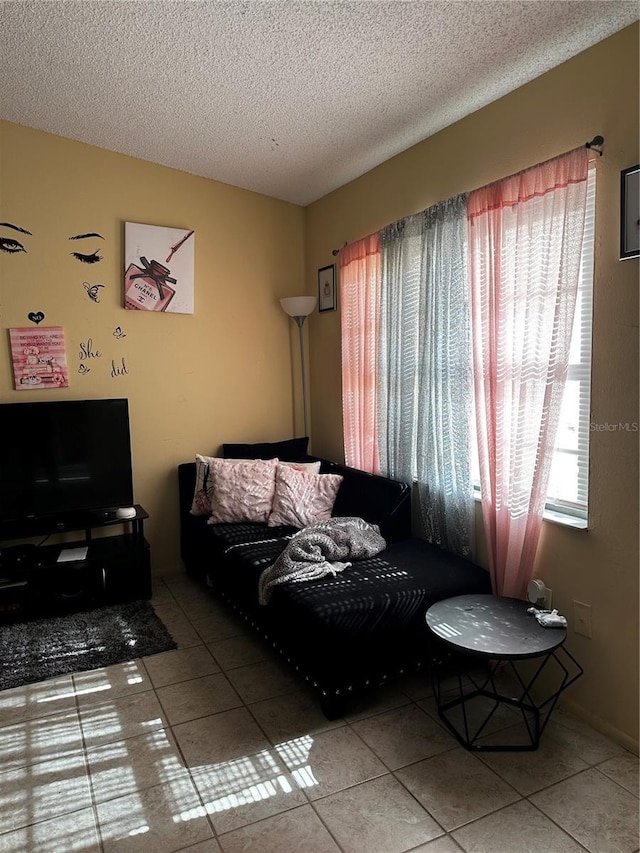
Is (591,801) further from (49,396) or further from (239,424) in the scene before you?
(49,396)

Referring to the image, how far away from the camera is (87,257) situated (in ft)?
12.3

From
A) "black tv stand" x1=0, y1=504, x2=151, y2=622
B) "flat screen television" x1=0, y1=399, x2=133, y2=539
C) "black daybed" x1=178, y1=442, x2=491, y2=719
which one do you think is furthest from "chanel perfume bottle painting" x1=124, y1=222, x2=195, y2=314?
"black daybed" x1=178, y1=442, x2=491, y2=719

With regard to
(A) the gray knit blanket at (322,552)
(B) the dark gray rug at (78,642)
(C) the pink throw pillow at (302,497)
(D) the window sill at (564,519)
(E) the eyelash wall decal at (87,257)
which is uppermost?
(E) the eyelash wall decal at (87,257)

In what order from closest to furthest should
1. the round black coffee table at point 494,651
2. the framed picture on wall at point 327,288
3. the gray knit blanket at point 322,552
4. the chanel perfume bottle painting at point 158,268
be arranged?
the round black coffee table at point 494,651 → the gray knit blanket at point 322,552 → the chanel perfume bottle painting at point 158,268 → the framed picture on wall at point 327,288

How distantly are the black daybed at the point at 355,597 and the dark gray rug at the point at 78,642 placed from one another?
0.48 metres

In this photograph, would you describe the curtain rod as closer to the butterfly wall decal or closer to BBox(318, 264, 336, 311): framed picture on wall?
BBox(318, 264, 336, 311): framed picture on wall

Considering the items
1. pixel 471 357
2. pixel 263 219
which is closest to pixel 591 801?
pixel 471 357

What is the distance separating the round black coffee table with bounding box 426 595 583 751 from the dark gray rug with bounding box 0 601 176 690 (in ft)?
4.97

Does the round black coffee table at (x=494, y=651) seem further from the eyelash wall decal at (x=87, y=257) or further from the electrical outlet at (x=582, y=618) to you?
the eyelash wall decal at (x=87, y=257)

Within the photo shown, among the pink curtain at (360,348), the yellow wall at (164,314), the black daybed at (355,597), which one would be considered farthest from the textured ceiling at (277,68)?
the black daybed at (355,597)

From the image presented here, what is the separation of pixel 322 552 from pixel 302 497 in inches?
28.3

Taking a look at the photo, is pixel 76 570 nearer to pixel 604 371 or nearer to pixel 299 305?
pixel 299 305

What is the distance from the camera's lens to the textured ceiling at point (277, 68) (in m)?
2.24

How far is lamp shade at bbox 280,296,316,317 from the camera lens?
13.6 ft
